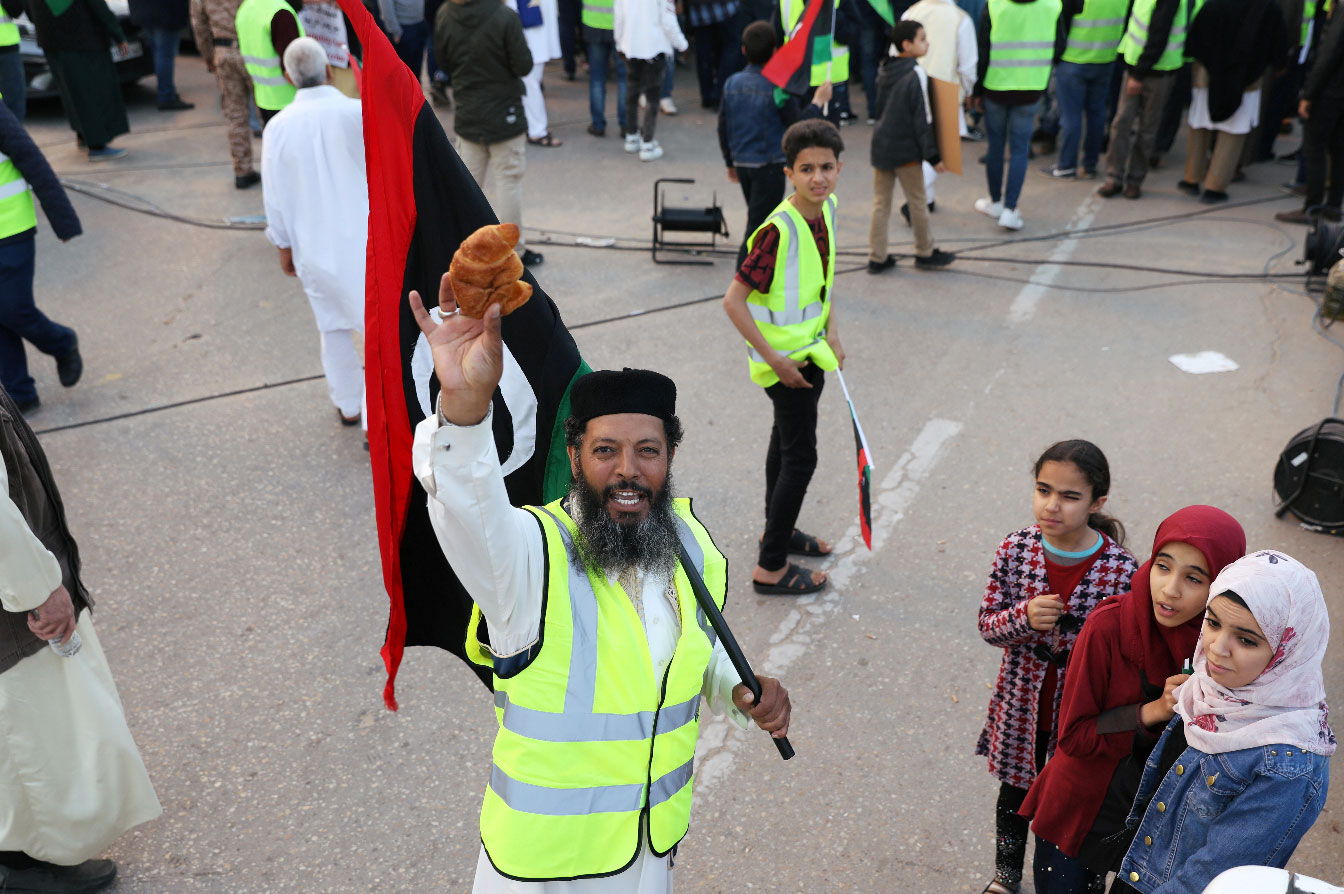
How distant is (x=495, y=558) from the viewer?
6.73ft

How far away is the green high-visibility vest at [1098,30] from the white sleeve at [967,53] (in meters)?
1.21

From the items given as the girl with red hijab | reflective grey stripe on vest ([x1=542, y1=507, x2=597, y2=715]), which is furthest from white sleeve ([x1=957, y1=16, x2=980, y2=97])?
reflective grey stripe on vest ([x1=542, y1=507, x2=597, y2=715])

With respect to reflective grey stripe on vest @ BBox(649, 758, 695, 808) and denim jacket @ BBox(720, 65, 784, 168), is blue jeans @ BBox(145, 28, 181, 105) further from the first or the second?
reflective grey stripe on vest @ BBox(649, 758, 695, 808)

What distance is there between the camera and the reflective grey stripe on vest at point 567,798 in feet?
7.29

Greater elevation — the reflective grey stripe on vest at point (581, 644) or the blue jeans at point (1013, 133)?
the reflective grey stripe on vest at point (581, 644)

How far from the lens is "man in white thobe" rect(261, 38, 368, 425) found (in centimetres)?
566

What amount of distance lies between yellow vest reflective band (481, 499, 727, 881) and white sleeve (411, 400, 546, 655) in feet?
0.21

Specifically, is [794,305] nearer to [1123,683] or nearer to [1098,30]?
[1123,683]

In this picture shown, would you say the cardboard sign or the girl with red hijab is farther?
the cardboard sign

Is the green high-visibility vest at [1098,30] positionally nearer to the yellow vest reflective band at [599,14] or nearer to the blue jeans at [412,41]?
the yellow vest reflective band at [599,14]

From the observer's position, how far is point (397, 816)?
3768 mm

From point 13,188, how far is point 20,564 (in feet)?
12.8

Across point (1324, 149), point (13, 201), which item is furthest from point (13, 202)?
point (1324, 149)

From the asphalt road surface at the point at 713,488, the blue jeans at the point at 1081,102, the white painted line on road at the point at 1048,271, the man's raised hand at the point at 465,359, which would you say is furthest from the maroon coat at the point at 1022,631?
the blue jeans at the point at 1081,102
